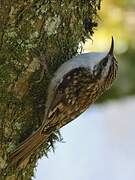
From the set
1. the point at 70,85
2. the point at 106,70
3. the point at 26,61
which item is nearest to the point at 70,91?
the point at 70,85

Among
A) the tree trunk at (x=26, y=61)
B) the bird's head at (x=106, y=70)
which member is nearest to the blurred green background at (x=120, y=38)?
the bird's head at (x=106, y=70)

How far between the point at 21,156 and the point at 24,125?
0.11m

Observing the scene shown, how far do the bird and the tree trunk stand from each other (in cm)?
3

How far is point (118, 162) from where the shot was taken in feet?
23.6

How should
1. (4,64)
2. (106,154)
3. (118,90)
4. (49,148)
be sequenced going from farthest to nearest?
(106,154)
(118,90)
(49,148)
(4,64)

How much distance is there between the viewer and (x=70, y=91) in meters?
3.43

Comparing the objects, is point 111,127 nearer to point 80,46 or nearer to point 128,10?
point 128,10

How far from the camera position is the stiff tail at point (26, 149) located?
10.1ft

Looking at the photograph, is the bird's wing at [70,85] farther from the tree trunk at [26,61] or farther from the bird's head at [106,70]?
the tree trunk at [26,61]

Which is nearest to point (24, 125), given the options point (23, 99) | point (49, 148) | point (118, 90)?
point (23, 99)

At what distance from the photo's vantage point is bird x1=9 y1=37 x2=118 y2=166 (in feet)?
10.4

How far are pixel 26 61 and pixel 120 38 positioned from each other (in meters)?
2.60

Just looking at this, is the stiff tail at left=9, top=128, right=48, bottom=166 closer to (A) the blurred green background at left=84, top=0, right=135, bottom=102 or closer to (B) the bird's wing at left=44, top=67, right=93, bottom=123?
(B) the bird's wing at left=44, top=67, right=93, bottom=123

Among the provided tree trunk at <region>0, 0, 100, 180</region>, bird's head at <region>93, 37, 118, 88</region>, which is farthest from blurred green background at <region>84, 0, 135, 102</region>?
→ tree trunk at <region>0, 0, 100, 180</region>
